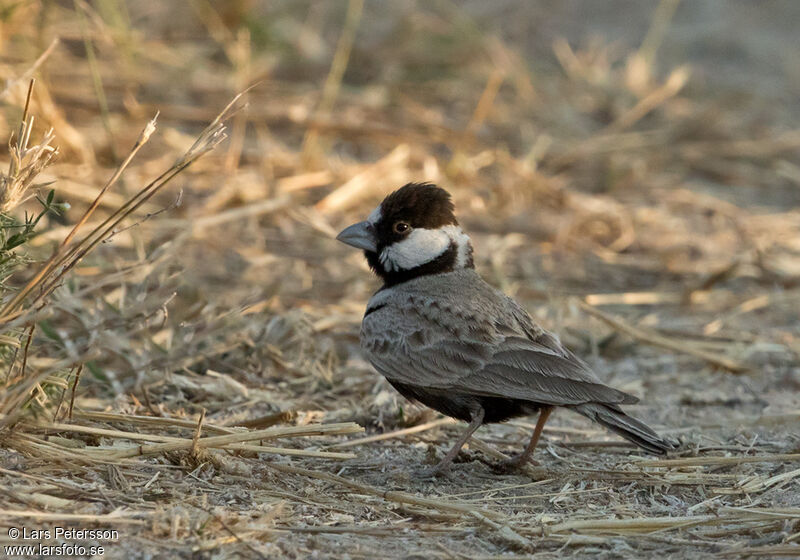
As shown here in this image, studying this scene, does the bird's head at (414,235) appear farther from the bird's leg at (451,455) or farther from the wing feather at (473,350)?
the bird's leg at (451,455)

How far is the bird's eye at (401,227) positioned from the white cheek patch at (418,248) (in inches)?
1.3

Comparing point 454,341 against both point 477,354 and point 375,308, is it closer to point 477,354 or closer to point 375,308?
point 477,354

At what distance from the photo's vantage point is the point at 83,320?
4.93 m

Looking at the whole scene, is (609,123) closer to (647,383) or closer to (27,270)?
(647,383)

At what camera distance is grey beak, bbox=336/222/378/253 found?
16.0ft

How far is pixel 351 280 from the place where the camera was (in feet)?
22.7

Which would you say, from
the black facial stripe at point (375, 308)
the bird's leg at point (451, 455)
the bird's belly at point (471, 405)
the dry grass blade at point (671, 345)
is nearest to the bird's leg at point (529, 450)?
the bird's belly at point (471, 405)

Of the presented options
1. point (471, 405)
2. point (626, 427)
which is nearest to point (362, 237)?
point (471, 405)

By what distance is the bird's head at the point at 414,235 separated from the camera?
15.8 feet

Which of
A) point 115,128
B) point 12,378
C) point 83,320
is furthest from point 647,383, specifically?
point 115,128

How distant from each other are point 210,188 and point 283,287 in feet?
5.07

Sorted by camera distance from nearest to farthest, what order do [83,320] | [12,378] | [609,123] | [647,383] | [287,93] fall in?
1. [12,378]
2. [83,320]
3. [647,383]
4. [287,93]
5. [609,123]

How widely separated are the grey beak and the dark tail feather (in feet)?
4.41

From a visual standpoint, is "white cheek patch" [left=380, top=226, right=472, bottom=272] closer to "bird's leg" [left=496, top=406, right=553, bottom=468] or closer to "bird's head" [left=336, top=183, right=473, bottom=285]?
"bird's head" [left=336, top=183, right=473, bottom=285]
